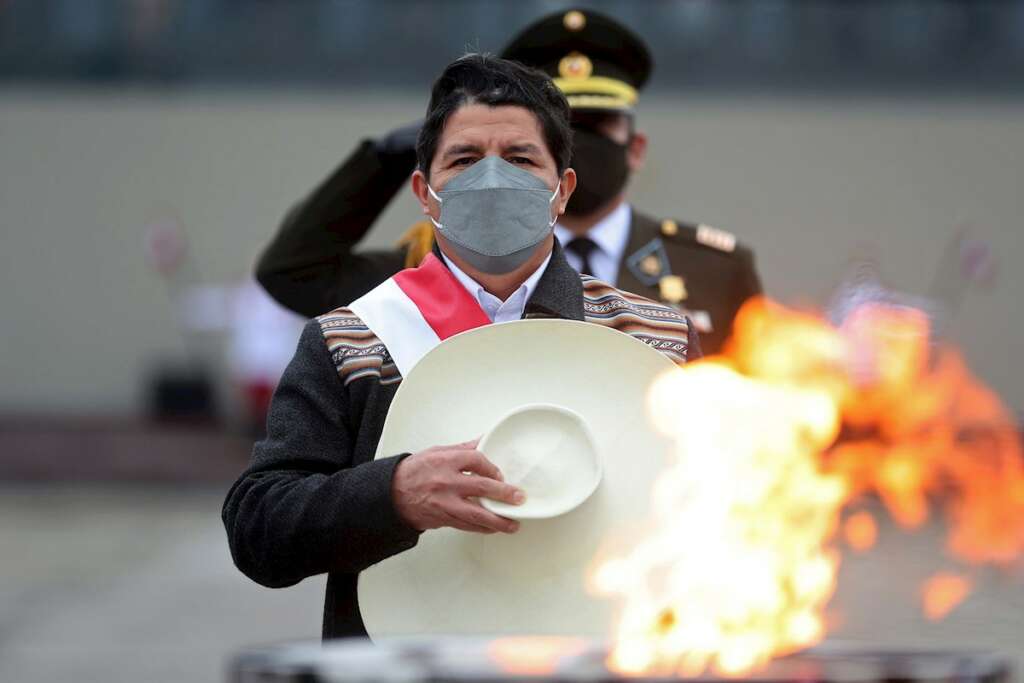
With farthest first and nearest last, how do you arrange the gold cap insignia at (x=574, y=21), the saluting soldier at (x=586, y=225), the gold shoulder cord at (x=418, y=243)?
the gold cap insignia at (x=574, y=21) < the saluting soldier at (x=586, y=225) < the gold shoulder cord at (x=418, y=243)

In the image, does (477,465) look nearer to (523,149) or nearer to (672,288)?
(523,149)

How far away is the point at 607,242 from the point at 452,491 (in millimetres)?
1605

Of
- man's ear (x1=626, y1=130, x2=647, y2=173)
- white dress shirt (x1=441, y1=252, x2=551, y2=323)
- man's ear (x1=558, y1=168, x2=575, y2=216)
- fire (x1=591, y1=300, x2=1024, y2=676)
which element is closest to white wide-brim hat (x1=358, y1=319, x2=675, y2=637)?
fire (x1=591, y1=300, x2=1024, y2=676)

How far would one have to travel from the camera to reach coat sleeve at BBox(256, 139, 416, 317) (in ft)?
11.4

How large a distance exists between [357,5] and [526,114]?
51.1ft

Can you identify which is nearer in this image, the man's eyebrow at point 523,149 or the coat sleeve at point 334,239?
the man's eyebrow at point 523,149

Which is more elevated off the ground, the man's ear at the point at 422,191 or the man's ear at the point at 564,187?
the man's ear at the point at 564,187

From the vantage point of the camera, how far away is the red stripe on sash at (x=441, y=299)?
241 centimetres

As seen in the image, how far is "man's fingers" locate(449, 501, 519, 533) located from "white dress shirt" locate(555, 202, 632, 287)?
1.49 metres

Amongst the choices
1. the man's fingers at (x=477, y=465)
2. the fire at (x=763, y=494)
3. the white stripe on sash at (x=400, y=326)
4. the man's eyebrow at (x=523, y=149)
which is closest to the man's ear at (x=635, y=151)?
the fire at (x=763, y=494)

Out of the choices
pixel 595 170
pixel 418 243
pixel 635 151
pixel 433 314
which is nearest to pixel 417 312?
pixel 433 314

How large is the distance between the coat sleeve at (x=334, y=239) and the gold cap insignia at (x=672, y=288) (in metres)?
0.55

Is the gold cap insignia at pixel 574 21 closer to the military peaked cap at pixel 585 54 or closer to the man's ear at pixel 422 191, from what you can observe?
the military peaked cap at pixel 585 54

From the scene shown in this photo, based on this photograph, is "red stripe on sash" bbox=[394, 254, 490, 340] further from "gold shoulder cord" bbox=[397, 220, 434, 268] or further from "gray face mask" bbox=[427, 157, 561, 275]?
"gold shoulder cord" bbox=[397, 220, 434, 268]
